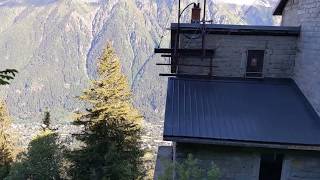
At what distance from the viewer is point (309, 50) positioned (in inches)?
609

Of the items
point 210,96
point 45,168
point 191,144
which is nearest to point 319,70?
point 210,96

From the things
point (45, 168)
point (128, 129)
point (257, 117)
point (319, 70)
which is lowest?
point (45, 168)

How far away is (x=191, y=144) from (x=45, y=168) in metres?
18.0

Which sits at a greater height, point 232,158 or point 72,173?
point 232,158

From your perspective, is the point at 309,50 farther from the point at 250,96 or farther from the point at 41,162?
the point at 41,162

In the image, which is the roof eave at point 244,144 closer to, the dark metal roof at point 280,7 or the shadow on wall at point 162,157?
the shadow on wall at point 162,157

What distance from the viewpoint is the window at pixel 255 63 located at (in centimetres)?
1728

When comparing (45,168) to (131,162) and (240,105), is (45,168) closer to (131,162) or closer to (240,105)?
(131,162)

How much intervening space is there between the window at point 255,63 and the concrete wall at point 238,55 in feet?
0.50

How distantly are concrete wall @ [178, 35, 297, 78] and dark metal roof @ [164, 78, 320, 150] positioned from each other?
2.50ft

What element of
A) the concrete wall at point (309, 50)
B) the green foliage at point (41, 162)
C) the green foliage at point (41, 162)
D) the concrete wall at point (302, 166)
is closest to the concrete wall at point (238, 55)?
the concrete wall at point (309, 50)

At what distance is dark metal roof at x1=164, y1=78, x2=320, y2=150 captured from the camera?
12734 mm

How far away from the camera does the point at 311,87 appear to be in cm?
1485

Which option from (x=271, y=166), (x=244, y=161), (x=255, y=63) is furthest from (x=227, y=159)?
(x=255, y=63)
